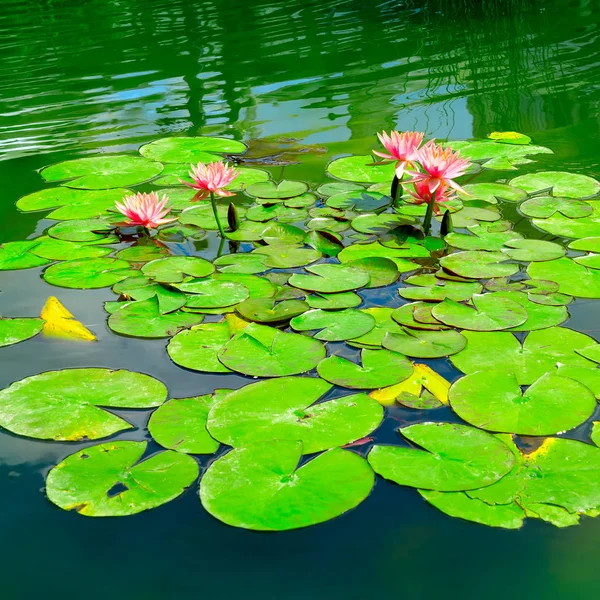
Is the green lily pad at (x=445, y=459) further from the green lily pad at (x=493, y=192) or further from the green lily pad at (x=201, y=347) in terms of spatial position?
the green lily pad at (x=493, y=192)

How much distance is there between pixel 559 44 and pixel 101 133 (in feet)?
10.2

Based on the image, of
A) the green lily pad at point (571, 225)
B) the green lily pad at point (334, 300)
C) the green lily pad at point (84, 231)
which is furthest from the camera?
the green lily pad at point (84, 231)

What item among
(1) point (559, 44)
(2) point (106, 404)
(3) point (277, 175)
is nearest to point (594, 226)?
(3) point (277, 175)

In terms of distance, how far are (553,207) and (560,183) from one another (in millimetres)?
247

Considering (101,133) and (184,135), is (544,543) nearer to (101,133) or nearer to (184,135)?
(184,135)

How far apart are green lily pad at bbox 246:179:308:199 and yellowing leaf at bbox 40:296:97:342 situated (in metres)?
0.95

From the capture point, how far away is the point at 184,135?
3.43 m

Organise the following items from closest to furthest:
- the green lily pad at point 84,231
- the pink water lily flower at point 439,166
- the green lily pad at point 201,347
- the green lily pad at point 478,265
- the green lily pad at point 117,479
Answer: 1. the green lily pad at point 117,479
2. the green lily pad at point 201,347
3. the green lily pad at point 478,265
4. the pink water lily flower at point 439,166
5. the green lily pad at point 84,231

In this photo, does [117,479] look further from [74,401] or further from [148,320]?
[148,320]

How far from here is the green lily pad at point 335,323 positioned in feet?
5.98

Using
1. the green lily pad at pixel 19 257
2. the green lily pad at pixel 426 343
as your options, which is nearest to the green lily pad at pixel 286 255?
the green lily pad at pixel 426 343

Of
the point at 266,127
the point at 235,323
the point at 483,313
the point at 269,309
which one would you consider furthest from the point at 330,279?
the point at 266,127

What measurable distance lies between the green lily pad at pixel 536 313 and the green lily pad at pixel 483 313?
0.06ft

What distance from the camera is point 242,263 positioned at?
222 cm
